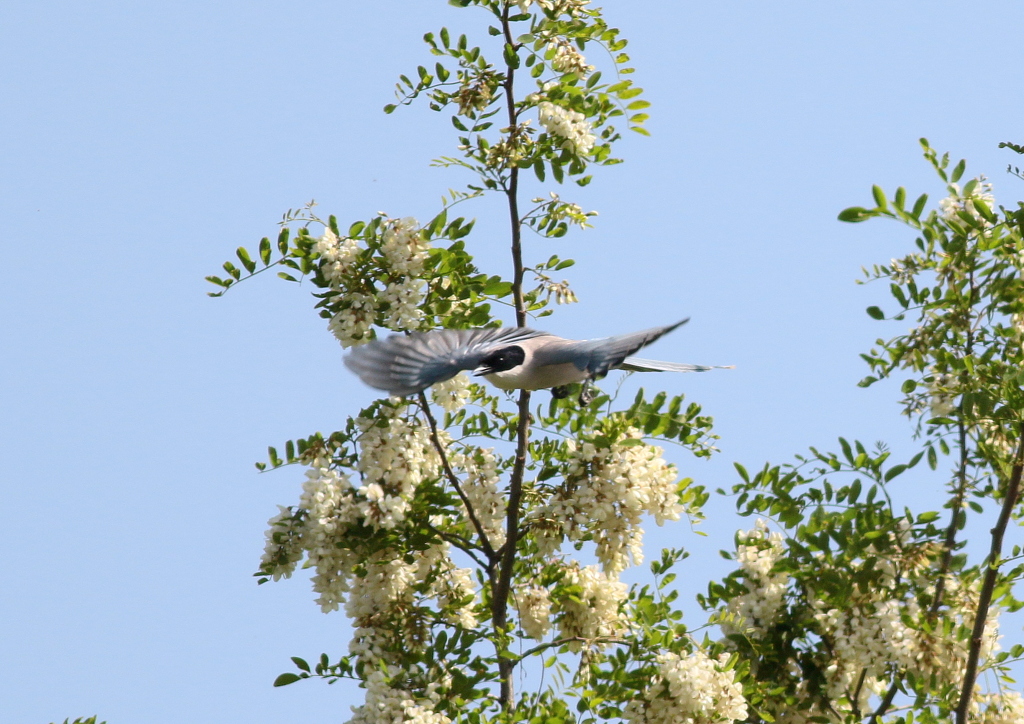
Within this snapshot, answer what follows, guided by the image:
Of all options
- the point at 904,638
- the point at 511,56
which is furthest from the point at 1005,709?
the point at 511,56

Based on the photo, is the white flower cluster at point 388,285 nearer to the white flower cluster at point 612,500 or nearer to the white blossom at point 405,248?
the white blossom at point 405,248

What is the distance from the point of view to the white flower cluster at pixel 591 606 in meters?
4.71

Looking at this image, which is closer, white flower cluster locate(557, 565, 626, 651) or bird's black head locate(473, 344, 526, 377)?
bird's black head locate(473, 344, 526, 377)

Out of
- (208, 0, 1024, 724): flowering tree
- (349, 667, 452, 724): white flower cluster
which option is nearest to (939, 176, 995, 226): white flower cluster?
(208, 0, 1024, 724): flowering tree

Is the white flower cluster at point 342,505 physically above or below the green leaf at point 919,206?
below

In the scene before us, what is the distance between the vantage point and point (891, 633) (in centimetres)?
411

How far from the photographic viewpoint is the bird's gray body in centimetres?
404

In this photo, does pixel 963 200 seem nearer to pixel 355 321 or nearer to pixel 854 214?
pixel 854 214

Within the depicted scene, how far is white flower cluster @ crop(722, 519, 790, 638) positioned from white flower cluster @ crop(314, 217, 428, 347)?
1.42 m

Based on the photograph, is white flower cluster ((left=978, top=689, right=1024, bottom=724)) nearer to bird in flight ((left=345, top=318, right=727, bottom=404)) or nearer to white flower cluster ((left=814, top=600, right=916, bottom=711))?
white flower cluster ((left=814, top=600, right=916, bottom=711))

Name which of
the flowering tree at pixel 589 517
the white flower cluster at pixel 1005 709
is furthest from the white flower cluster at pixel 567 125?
the white flower cluster at pixel 1005 709

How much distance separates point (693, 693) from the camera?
13.2 feet

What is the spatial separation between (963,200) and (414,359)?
187 cm

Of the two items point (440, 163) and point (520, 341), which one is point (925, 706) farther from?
point (440, 163)
